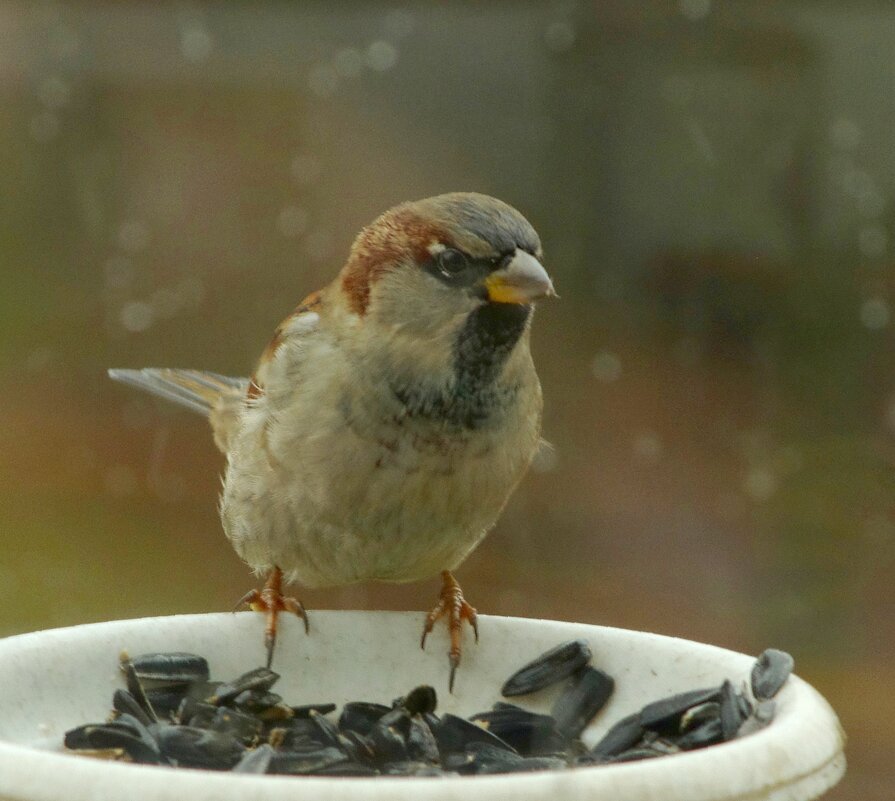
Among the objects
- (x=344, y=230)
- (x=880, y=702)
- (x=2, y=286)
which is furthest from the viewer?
(x=2, y=286)

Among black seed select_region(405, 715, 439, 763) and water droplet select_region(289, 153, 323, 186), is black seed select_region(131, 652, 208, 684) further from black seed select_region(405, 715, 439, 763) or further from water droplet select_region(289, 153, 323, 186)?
water droplet select_region(289, 153, 323, 186)

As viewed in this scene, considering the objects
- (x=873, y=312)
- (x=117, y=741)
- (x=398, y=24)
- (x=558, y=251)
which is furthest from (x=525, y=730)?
(x=398, y=24)

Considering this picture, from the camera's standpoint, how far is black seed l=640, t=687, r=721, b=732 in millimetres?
1398

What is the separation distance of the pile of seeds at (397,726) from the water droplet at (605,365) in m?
2.67

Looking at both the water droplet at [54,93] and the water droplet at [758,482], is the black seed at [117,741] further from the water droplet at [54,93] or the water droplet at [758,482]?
the water droplet at [54,93]

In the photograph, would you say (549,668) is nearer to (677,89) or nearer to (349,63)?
(677,89)

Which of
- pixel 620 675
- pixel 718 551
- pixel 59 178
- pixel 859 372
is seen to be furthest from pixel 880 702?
pixel 59 178

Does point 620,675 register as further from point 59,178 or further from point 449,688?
point 59,178

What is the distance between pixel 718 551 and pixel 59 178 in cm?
206

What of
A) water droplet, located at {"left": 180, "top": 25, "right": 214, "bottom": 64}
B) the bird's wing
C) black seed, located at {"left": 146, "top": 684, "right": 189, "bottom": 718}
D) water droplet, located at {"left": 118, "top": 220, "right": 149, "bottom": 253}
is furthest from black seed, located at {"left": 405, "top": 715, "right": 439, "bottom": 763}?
water droplet, located at {"left": 180, "top": 25, "right": 214, "bottom": 64}

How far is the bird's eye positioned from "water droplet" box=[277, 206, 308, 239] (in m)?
2.48

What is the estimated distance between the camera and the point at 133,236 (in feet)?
14.6

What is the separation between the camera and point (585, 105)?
14.0ft

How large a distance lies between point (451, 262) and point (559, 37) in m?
2.74
